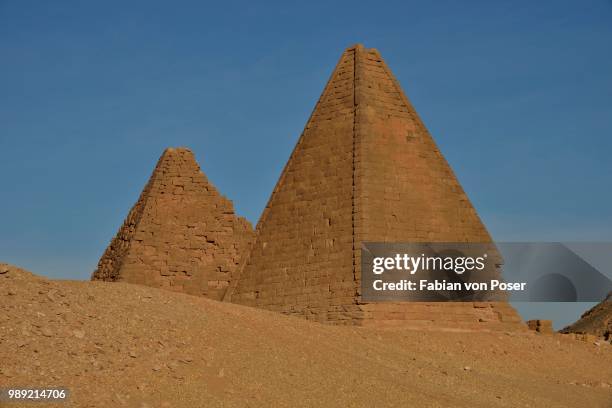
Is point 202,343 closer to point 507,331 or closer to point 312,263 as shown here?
point 312,263

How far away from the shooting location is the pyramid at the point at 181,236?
26250mm

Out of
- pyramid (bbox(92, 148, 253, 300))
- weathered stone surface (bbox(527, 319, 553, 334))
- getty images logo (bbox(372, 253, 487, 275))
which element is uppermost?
pyramid (bbox(92, 148, 253, 300))

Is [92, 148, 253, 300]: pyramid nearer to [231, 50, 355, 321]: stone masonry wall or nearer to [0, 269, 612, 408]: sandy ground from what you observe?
[231, 50, 355, 321]: stone masonry wall

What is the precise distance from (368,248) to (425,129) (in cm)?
401

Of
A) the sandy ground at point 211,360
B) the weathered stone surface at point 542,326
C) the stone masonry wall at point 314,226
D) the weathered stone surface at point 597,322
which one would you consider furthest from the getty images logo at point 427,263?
the weathered stone surface at point 597,322

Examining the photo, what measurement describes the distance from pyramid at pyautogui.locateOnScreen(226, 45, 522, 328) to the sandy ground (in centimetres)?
195

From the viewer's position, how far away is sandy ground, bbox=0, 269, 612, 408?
1267 cm

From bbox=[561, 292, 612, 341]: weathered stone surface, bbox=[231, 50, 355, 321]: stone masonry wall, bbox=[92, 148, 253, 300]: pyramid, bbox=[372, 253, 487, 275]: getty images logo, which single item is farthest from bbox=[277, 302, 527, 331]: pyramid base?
bbox=[561, 292, 612, 341]: weathered stone surface

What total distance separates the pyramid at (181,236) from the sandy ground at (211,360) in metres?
Answer: 7.07

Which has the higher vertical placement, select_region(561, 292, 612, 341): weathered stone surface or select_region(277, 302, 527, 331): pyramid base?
select_region(561, 292, 612, 341): weathered stone surface

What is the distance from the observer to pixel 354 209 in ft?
74.0

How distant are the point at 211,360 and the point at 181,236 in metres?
12.8

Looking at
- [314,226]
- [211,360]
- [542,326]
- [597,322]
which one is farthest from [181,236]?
[597,322]

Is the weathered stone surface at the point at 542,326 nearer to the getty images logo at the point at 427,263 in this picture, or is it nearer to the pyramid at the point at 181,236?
the getty images logo at the point at 427,263
